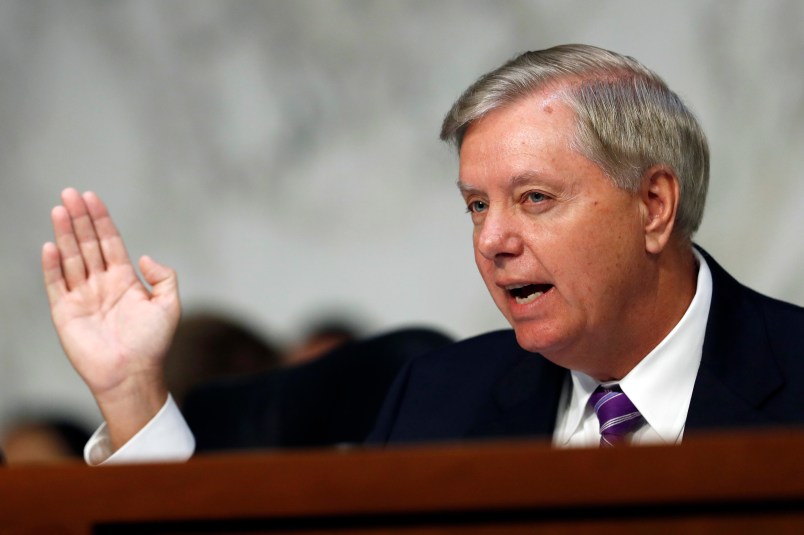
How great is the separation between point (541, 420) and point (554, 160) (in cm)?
42

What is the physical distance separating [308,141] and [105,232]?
235 centimetres

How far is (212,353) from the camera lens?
374 centimetres

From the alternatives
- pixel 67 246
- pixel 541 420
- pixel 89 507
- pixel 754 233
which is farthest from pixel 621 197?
pixel 754 233

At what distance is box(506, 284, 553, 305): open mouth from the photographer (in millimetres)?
1686

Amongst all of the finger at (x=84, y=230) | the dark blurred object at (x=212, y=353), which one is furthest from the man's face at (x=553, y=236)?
the dark blurred object at (x=212, y=353)

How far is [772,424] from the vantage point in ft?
5.12

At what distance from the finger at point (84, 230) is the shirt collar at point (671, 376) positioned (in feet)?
2.72

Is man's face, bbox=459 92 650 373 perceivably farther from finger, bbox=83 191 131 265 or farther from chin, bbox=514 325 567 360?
finger, bbox=83 191 131 265

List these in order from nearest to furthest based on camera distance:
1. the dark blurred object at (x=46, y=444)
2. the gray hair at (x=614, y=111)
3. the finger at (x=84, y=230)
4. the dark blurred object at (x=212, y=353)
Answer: the gray hair at (x=614, y=111) < the finger at (x=84, y=230) < the dark blurred object at (x=46, y=444) < the dark blurred object at (x=212, y=353)

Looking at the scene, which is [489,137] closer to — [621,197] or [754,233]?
[621,197]

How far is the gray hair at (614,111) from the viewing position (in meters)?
1.71

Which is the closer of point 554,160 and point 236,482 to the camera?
point 236,482

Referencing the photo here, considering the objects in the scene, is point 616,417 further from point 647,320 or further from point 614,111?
point 614,111

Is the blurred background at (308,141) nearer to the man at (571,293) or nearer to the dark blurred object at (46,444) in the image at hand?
the dark blurred object at (46,444)
